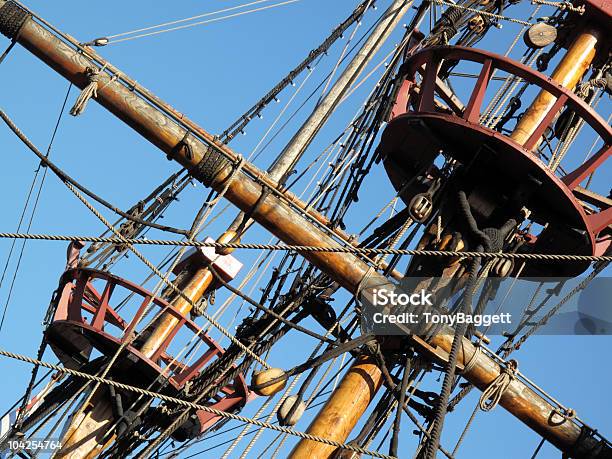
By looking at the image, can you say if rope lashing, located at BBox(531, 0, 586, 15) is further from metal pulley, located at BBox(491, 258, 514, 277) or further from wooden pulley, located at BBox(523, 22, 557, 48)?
metal pulley, located at BBox(491, 258, 514, 277)

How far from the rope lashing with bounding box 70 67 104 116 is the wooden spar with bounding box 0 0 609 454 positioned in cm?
9

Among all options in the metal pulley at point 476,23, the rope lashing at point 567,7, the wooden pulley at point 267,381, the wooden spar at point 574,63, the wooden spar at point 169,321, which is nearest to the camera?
the wooden pulley at point 267,381

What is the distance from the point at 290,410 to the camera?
9656 millimetres

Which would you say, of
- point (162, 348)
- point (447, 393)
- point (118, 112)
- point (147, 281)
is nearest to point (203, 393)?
point (162, 348)

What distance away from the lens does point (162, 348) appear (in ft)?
45.1

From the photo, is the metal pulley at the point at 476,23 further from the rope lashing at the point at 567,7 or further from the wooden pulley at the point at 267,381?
the wooden pulley at the point at 267,381

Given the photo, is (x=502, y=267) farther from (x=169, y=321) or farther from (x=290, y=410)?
(x=169, y=321)

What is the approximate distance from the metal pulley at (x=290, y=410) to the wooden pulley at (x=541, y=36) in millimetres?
4052

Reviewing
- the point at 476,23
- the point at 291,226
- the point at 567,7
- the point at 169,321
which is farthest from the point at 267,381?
the point at 476,23

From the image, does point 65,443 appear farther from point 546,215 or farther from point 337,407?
point 546,215

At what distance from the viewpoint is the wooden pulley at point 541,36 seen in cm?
1045

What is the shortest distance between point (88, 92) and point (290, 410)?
368cm

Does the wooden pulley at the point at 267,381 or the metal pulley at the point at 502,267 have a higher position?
the metal pulley at the point at 502,267

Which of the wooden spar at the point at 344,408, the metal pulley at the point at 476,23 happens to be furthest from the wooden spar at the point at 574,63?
the wooden spar at the point at 344,408
